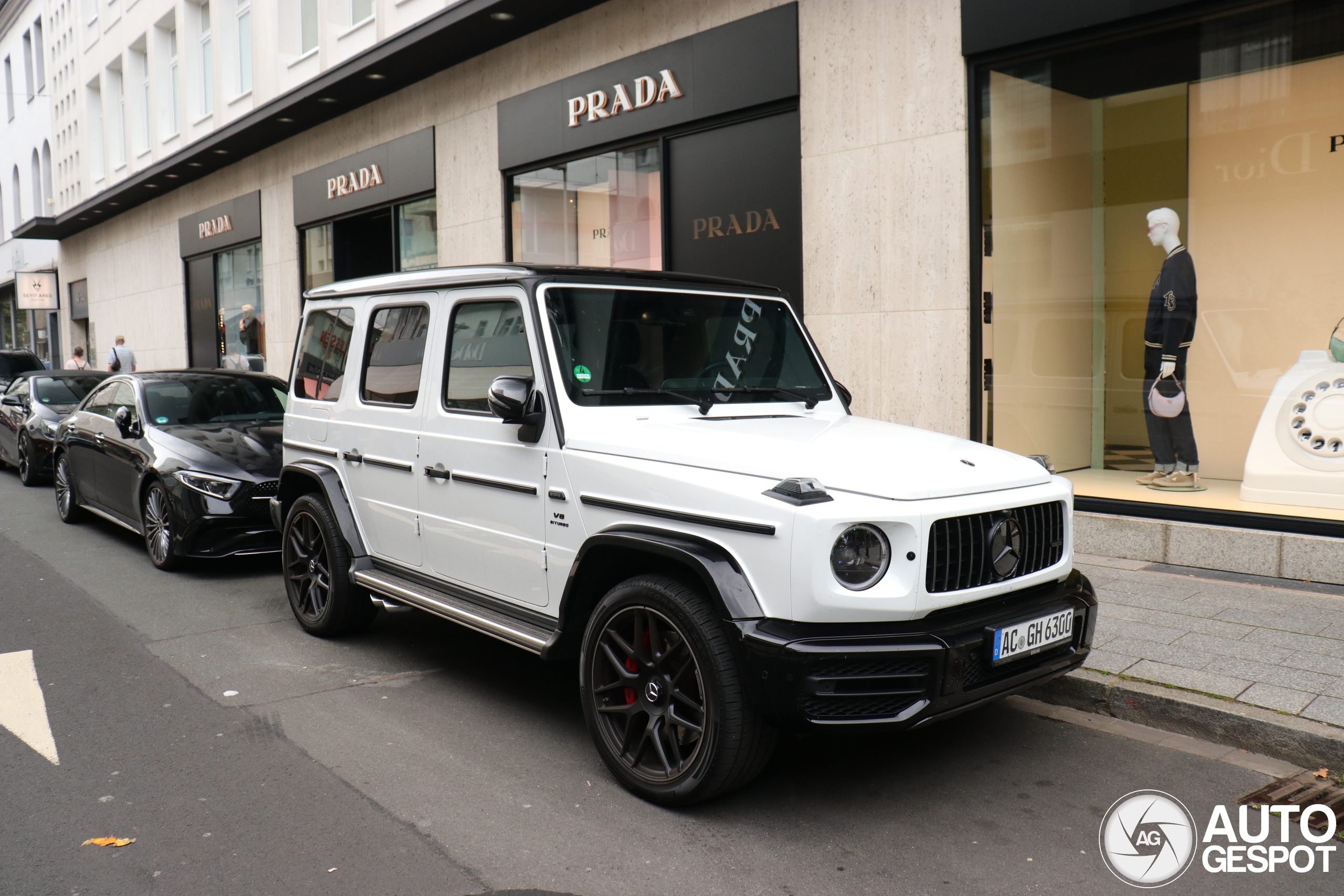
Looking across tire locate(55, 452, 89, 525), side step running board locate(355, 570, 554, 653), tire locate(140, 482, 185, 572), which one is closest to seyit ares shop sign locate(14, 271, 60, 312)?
tire locate(55, 452, 89, 525)

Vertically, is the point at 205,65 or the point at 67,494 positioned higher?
the point at 205,65

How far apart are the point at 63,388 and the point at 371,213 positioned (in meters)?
4.85

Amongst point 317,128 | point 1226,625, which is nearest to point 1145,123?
point 1226,625

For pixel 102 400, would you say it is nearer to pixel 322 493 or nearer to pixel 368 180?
pixel 322 493

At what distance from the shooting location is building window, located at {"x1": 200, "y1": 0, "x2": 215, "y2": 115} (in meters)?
20.9

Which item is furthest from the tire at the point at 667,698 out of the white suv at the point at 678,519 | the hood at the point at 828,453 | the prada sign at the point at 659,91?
the prada sign at the point at 659,91

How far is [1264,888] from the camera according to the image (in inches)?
124

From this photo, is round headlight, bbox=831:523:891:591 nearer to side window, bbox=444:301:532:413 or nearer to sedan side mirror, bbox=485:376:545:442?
sedan side mirror, bbox=485:376:545:442

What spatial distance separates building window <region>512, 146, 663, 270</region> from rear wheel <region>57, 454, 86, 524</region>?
498cm

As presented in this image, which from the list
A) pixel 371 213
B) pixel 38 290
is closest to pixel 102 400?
pixel 371 213

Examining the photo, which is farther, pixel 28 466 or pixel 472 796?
→ pixel 28 466

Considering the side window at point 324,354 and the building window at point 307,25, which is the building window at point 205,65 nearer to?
the building window at point 307,25

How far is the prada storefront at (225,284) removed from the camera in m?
19.3

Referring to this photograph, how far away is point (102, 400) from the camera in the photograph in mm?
9438
